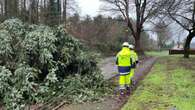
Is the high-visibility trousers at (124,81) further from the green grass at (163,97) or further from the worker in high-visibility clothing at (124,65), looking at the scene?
the green grass at (163,97)

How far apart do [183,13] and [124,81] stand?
17.8m

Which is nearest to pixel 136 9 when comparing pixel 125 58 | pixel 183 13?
pixel 183 13

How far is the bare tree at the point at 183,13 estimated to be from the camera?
22969 millimetres

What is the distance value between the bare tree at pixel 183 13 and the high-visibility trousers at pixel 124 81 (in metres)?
16.9

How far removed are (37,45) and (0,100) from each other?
215 centimetres

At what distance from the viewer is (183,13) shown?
77.3 ft

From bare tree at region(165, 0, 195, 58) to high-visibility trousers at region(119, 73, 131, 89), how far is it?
666 inches

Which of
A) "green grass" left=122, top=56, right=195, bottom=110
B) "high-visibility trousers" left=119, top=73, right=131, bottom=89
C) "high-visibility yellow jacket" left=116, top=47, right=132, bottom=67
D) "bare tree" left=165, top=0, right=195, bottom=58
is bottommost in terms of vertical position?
"green grass" left=122, top=56, right=195, bottom=110

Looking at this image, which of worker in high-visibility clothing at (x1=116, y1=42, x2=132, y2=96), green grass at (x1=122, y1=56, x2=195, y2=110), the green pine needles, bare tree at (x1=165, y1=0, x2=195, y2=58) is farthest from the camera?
bare tree at (x1=165, y1=0, x2=195, y2=58)

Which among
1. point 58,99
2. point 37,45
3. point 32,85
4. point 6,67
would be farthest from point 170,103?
point 6,67

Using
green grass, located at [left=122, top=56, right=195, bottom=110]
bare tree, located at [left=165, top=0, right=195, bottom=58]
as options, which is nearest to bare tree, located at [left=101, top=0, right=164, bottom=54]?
bare tree, located at [left=165, top=0, right=195, bottom=58]

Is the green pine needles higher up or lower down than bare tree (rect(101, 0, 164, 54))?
lower down

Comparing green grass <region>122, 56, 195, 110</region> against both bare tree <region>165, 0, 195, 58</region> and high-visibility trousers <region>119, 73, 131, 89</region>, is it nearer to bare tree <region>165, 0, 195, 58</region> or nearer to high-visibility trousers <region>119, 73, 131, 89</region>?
high-visibility trousers <region>119, 73, 131, 89</region>

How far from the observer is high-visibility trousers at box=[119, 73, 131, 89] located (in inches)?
322
